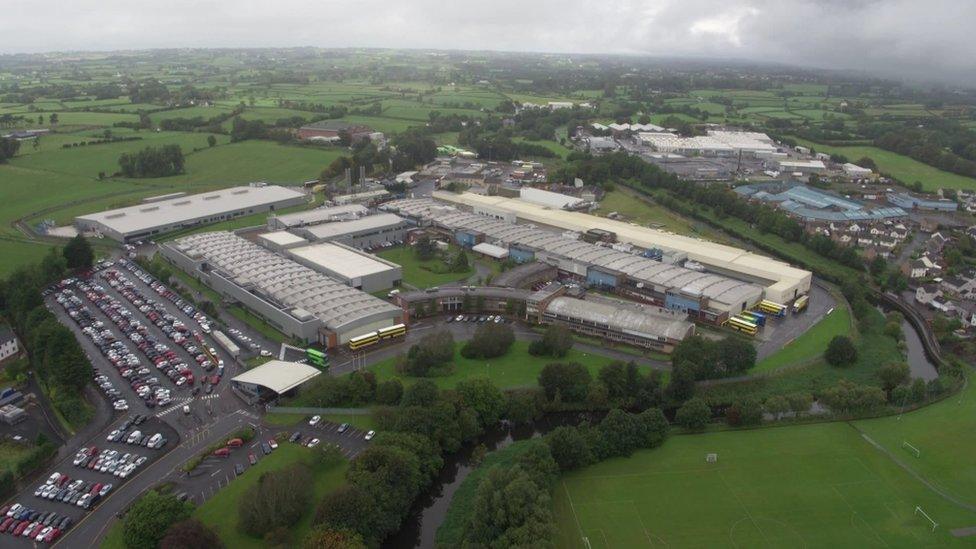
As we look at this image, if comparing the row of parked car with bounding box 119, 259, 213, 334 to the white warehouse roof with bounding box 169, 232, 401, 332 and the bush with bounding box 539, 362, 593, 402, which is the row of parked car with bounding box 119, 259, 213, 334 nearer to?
the white warehouse roof with bounding box 169, 232, 401, 332

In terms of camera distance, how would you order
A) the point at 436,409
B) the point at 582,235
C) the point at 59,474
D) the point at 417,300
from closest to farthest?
1. the point at 59,474
2. the point at 436,409
3. the point at 417,300
4. the point at 582,235

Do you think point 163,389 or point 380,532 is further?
point 163,389

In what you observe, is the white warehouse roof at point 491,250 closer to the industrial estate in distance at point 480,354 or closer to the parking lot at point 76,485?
the industrial estate in distance at point 480,354

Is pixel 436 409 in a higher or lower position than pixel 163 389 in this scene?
higher

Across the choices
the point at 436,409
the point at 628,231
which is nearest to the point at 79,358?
the point at 436,409

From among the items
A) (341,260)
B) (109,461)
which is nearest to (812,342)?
(341,260)

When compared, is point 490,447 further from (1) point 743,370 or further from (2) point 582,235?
(2) point 582,235

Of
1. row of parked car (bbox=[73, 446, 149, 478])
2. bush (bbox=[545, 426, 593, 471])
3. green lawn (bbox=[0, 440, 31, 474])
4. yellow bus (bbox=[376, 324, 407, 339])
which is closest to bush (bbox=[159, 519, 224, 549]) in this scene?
row of parked car (bbox=[73, 446, 149, 478])
